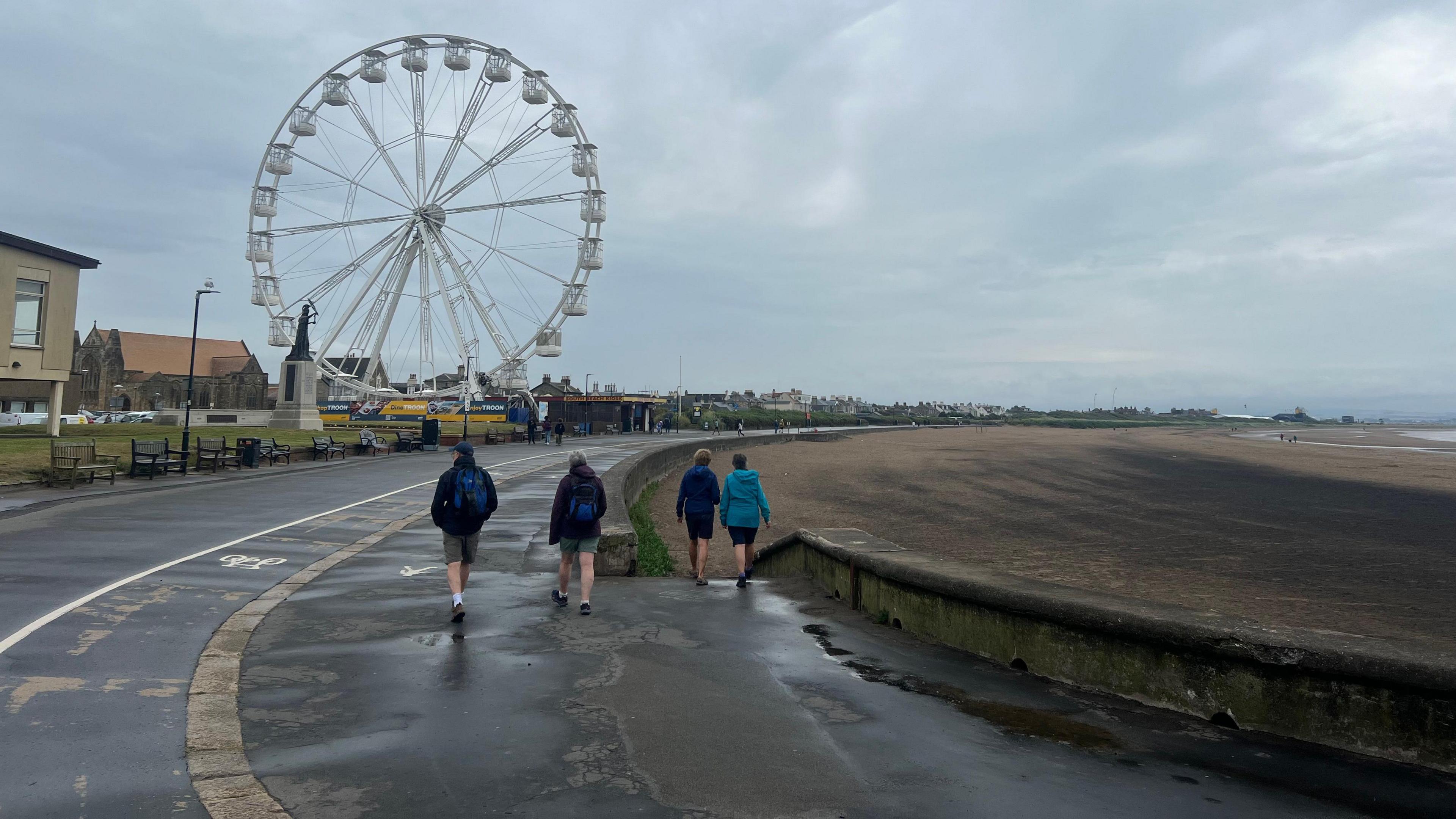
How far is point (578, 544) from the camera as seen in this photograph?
8031mm

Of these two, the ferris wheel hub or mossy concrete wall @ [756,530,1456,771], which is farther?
the ferris wheel hub

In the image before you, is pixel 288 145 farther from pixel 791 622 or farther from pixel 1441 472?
pixel 1441 472

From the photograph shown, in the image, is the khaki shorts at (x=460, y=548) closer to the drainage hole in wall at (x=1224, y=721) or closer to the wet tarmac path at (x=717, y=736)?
the wet tarmac path at (x=717, y=736)

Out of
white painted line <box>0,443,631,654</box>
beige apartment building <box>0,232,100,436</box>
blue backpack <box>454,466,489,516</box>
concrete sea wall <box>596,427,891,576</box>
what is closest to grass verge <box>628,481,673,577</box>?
concrete sea wall <box>596,427,891,576</box>

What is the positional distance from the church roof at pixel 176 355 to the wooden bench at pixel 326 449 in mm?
78493

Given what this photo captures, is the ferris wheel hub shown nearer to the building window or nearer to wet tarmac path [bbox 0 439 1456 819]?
the building window

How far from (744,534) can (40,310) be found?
2995 centimetres

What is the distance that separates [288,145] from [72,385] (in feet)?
122

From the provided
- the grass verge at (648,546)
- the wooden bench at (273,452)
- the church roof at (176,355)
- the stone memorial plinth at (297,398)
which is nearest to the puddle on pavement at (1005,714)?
the grass verge at (648,546)

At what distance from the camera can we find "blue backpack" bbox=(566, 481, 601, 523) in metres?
7.88

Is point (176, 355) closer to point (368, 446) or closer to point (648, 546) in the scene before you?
point (368, 446)

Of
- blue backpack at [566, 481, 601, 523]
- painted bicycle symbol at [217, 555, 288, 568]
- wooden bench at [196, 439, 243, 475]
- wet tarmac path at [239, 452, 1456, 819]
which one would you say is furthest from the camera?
wooden bench at [196, 439, 243, 475]

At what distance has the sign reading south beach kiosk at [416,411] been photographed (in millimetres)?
65375

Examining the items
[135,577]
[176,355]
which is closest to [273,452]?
[135,577]
